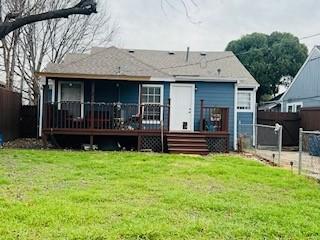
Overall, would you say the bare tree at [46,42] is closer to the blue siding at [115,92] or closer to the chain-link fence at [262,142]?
the blue siding at [115,92]

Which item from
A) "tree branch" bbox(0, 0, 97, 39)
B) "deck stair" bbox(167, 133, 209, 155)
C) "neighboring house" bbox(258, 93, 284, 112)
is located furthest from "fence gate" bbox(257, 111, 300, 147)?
"tree branch" bbox(0, 0, 97, 39)

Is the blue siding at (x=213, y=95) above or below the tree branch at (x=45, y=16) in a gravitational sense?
below

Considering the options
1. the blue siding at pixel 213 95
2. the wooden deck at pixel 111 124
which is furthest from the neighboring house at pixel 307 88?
the wooden deck at pixel 111 124

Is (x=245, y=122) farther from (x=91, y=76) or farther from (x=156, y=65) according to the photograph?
(x=91, y=76)

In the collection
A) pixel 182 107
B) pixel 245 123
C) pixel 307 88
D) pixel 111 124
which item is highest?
pixel 307 88

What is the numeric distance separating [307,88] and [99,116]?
13185 millimetres

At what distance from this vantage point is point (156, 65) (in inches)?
762

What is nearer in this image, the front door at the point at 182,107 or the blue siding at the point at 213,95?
the front door at the point at 182,107

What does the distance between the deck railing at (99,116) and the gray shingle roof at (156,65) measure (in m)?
1.27

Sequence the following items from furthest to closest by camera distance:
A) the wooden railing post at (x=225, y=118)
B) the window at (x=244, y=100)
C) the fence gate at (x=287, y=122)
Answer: the fence gate at (x=287, y=122) < the window at (x=244, y=100) < the wooden railing post at (x=225, y=118)

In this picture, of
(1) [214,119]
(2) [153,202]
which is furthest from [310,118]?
(2) [153,202]

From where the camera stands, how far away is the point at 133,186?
7.64 meters

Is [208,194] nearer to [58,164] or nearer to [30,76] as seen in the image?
[58,164]

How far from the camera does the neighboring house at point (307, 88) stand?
22.6 m
